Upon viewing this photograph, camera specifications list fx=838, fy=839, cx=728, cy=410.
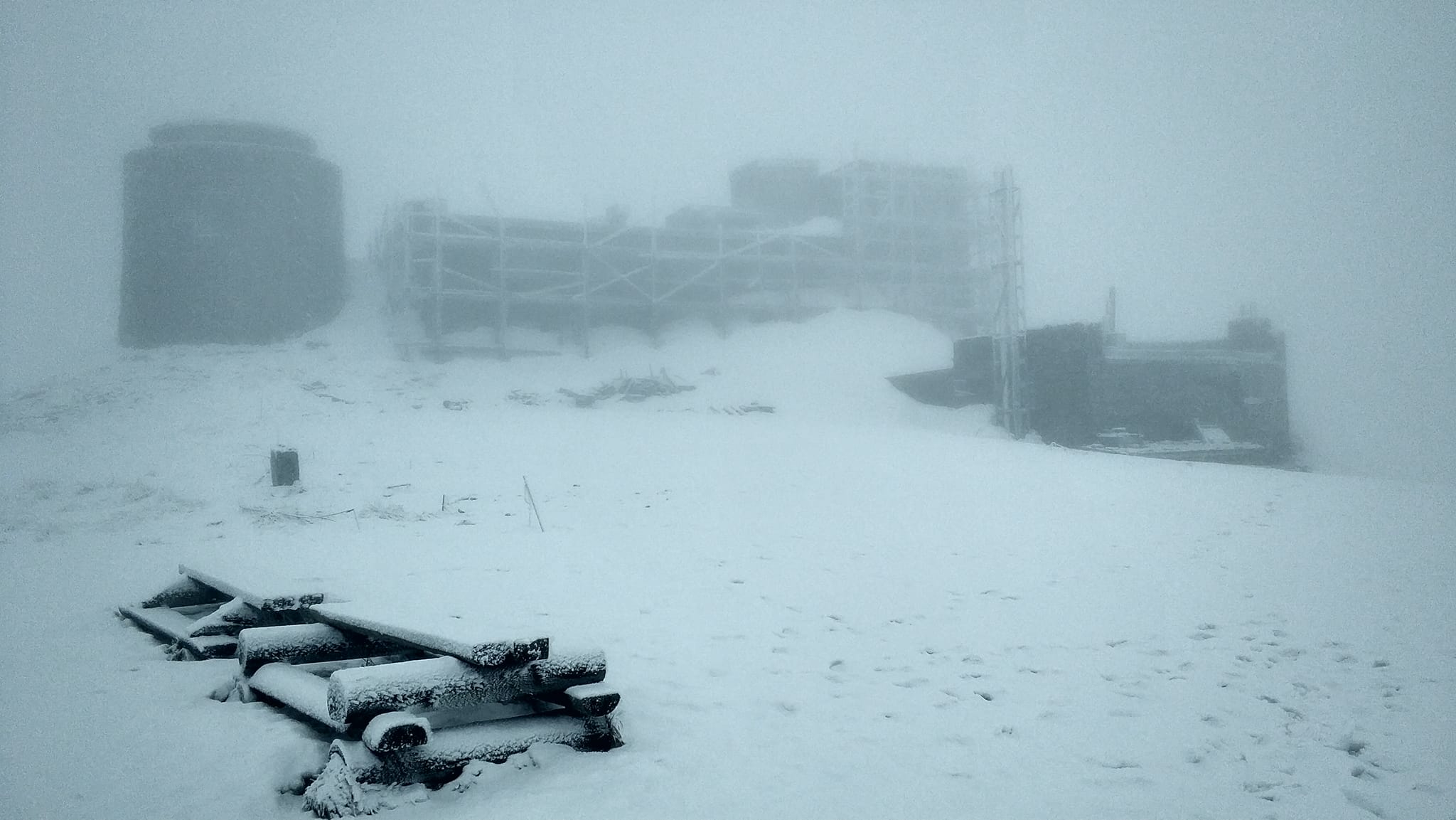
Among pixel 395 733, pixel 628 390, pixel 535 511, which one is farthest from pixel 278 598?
pixel 628 390

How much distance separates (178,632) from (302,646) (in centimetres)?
159

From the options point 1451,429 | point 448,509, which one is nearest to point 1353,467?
point 1451,429

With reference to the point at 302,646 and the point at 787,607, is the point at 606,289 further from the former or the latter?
the point at 302,646

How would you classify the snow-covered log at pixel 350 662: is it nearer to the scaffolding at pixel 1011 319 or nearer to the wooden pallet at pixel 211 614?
the wooden pallet at pixel 211 614

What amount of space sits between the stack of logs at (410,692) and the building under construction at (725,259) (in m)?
19.6

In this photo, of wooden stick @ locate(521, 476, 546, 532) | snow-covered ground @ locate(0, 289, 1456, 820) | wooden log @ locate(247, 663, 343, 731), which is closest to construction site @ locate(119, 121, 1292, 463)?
snow-covered ground @ locate(0, 289, 1456, 820)

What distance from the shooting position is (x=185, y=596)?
20.4 ft

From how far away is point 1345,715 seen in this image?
14.6 feet

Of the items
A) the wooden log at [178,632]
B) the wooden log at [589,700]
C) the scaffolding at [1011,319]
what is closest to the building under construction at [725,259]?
the scaffolding at [1011,319]

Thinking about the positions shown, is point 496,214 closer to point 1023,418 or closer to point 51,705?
point 1023,418

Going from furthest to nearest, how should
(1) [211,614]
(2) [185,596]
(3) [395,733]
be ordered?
(2) [185,596]
(1) [211,614]
(3) [395,733]

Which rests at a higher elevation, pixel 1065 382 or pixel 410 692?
pixel 1065 382

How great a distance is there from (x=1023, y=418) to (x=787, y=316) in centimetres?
998

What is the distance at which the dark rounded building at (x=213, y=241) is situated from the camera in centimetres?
2298
